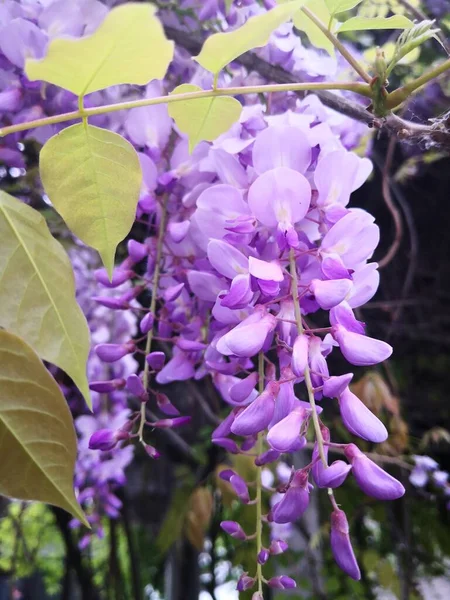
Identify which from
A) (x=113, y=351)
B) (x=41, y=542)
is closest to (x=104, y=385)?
(x=113, y=351)

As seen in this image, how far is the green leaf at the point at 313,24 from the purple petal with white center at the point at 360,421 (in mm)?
204

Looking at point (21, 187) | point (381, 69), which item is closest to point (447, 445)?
point (21, 187)

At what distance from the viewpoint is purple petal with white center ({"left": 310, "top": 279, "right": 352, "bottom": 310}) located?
0.79 ft

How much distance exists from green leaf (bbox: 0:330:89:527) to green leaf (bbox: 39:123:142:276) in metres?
0.07

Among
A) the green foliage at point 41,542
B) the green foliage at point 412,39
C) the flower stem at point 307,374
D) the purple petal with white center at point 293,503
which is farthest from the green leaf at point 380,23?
the green foliage at point 41,542

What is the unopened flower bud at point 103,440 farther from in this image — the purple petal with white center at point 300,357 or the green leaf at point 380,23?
the green leaf at point 380,23

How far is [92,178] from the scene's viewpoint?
260 mm

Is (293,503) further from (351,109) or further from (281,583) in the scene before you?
(351,109)

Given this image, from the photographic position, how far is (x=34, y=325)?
0.25 meters

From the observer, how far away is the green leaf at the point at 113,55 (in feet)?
0.64

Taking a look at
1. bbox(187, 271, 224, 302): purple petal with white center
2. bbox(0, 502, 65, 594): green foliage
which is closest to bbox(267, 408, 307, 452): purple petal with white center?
bbox(187, 271, 224, 302): purple petal with white center

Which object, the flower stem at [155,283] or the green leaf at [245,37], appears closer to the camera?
the green leaf at [245,37]

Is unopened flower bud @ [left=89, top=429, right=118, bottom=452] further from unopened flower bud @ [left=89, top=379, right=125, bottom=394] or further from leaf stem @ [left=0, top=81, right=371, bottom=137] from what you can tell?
leaf stem @ [left=0, top=81, right=371, bottom=137]

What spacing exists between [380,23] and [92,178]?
17 centimetres
